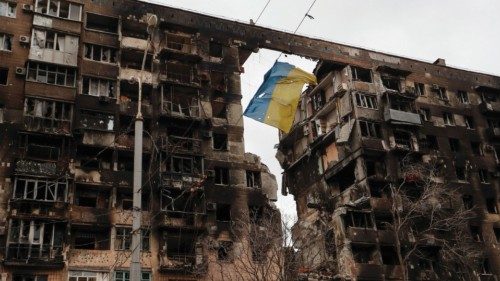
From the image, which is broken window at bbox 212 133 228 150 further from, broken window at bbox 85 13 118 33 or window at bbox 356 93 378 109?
window at bbox 356 93 378 109

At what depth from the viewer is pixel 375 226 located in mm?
48438

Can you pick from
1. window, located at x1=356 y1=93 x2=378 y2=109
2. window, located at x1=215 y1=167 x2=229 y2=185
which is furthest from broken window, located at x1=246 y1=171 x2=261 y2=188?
window, located at x1=356 y1=93 x2=378 y2=109

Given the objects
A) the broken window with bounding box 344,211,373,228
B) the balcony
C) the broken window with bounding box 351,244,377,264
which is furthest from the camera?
the balcony

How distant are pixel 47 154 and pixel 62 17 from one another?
1162 cm

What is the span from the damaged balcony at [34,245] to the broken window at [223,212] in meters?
11.7

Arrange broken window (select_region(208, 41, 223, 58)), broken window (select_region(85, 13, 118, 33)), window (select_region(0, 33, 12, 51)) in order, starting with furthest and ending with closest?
broken window (select_region(208, 41, 223, 58)) < broken window (select_region(85, 13, 118, 33)) < window (select_region(0, 33, 12, 51))

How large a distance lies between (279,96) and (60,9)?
20891 mm

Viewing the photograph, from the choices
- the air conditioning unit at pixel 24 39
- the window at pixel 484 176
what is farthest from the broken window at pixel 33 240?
the window at pixel 484 176

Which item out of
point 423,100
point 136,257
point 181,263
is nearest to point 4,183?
point 181,263

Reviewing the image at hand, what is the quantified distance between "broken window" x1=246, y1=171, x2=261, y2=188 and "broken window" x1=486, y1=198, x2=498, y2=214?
24.7m

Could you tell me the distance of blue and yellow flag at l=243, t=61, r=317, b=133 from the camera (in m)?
34.2

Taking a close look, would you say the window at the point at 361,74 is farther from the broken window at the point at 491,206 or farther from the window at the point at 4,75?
the window at the point at 4,75

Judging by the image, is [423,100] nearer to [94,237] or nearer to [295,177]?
[295,177]

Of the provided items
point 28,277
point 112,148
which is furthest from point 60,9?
point 28,277
